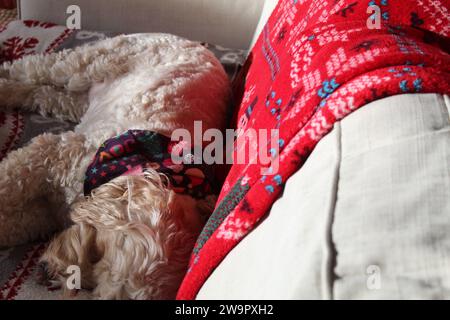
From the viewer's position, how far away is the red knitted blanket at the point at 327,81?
2.19 feet

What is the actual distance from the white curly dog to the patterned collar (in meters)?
0.04

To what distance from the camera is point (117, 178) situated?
1064mm

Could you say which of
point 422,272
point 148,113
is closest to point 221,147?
point 148,113

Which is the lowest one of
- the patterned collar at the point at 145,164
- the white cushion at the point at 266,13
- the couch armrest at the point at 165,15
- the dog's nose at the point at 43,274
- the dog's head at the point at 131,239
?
the dog's nose at the point at 43,274

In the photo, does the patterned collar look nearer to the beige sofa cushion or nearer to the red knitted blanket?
the red knitted blanket

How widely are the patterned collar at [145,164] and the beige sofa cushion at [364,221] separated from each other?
394mm

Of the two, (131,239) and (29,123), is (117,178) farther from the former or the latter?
(29,123)

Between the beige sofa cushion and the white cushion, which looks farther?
the white cushion

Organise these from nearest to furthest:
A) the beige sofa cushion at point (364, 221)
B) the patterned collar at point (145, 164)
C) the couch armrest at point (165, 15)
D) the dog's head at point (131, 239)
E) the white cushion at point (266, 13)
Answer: the beige sofa cushion at point (364, 221), the dog's head at point (131, 239), the patterned collar at point (145, 164), the white cushion at point (266, 13), the couch armrest at point (165, 15)

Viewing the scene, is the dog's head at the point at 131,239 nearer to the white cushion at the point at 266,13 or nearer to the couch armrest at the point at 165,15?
the white cushion at the point at 266,13

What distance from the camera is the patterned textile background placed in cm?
95

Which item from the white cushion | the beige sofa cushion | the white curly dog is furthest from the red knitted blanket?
the white cushion

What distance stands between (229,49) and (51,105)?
0.74 m

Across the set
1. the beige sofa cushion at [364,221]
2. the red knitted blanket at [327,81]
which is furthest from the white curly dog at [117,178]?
the beige sofa cushion at [364,221]
